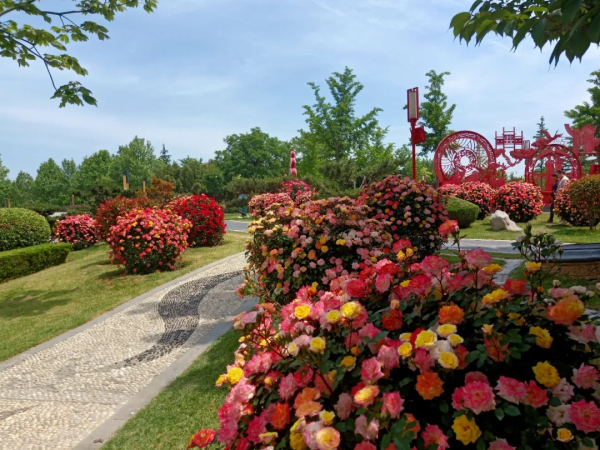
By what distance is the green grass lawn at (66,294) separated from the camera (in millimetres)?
6264

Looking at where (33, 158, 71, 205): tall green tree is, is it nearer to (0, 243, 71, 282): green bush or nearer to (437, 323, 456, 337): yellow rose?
(0, 243, 71, 282): green bush

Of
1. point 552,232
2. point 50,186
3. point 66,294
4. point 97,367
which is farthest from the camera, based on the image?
point 50,186

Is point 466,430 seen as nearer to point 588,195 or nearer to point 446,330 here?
point 446,330

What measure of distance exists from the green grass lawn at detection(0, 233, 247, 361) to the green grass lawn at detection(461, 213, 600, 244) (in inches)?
278

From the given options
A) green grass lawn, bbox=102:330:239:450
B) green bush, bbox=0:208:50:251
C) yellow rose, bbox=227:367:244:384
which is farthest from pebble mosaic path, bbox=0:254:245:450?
green bush, bbox=0:208:50:251

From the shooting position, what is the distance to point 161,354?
477 centimetres

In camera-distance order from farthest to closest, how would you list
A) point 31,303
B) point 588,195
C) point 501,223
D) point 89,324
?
point 501,223
point 588,195
point 31,303
point 89,324

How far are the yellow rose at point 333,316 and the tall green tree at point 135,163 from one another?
146ft

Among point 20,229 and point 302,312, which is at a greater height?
point 302,312

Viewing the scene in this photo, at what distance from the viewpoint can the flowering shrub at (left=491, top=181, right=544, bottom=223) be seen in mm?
14305

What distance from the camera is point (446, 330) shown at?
1.22 meters

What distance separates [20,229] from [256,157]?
3976 cm

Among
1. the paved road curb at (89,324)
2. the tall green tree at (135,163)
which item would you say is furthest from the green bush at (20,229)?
the tall green tree at (135,163)

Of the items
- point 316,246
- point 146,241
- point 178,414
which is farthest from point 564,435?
point 146,241
